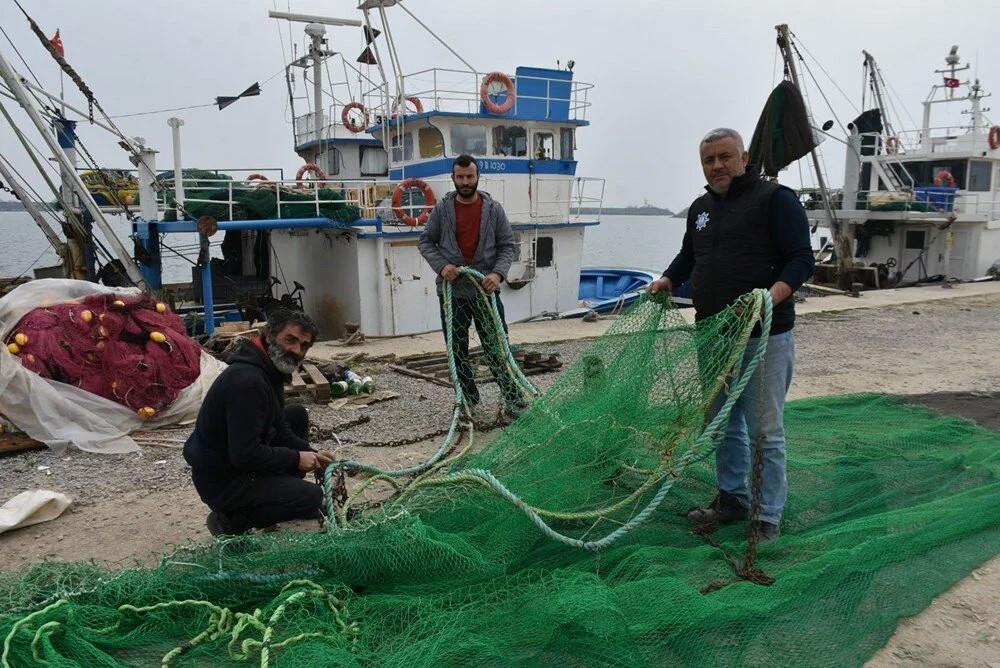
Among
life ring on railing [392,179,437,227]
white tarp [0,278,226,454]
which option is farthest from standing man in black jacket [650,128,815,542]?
life ring on railing [392,179,437,227]

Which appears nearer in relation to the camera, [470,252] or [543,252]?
[470,252]

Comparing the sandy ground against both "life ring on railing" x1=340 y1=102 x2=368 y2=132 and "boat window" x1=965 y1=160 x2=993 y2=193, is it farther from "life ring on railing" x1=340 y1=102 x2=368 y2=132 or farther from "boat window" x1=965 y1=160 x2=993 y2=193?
"boat window" x1=965 y1=160 x2=993 y2=193

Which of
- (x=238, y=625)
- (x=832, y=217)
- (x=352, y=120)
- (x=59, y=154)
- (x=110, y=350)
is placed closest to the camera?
(x=238, y=625)

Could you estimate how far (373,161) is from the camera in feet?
55.2

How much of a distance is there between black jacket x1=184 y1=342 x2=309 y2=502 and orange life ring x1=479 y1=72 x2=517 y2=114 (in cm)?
1094

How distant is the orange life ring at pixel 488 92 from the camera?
44.0ft

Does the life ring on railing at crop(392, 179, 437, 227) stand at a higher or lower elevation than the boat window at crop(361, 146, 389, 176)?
lower

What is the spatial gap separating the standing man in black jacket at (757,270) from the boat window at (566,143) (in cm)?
1154

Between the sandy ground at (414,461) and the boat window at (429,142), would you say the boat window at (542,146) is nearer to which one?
the boat window at (429,142)

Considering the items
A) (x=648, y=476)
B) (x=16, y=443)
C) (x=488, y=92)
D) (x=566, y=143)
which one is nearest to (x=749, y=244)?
(x=648, y=476)

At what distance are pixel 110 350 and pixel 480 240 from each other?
3052mm

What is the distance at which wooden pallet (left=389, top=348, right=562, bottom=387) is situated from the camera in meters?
7.57

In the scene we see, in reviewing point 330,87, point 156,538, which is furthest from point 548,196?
point 156,538

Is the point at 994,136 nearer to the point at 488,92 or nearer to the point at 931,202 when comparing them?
the point at 931,202
